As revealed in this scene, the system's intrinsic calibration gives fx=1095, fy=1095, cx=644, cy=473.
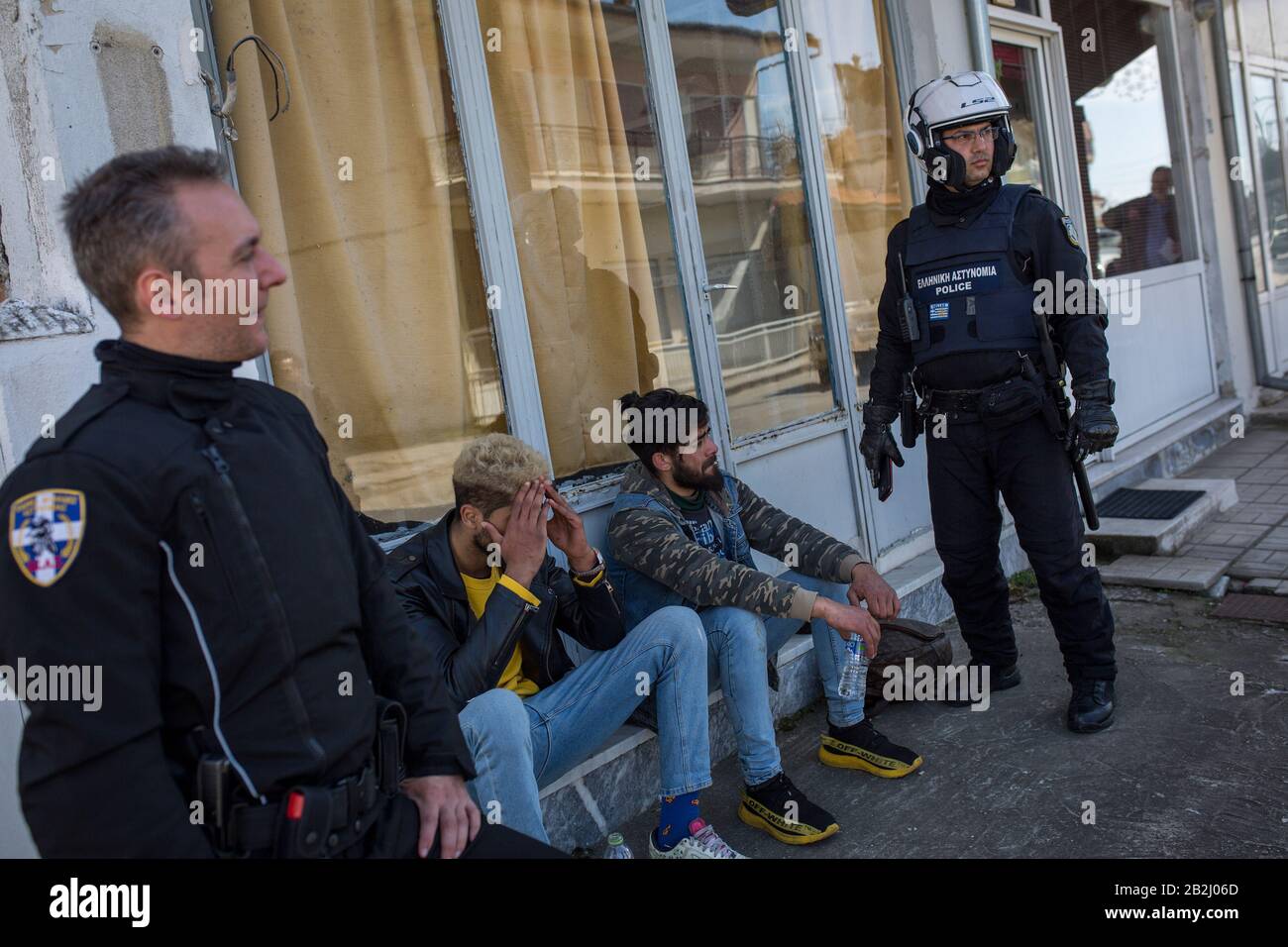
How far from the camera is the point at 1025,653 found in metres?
4.66

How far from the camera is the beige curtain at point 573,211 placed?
3861mm

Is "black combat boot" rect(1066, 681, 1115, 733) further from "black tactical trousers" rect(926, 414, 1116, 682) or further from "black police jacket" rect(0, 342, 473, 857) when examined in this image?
"black police jacket" rect(0, 342, 473, 857)

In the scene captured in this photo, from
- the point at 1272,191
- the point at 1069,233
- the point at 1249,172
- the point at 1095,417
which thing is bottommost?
the point at 1095,417

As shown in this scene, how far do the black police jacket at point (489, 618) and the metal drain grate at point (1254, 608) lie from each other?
10.5ft

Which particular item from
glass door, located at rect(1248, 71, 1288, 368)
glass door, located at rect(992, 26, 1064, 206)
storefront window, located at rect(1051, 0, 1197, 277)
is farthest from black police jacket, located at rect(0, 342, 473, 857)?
glass door, located at rect(1248, 71, 1288, 368)

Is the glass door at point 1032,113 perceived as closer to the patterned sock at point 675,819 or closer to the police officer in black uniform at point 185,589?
the patterned sock at point 675,819


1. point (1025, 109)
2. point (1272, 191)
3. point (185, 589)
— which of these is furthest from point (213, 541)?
point (1272, 191)

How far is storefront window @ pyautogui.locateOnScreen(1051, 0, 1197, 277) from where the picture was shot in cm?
757

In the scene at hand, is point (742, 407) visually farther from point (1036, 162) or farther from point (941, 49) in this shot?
point (1036, 162)

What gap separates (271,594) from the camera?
165 centimetres

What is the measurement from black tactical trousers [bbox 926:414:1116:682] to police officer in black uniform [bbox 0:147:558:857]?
271cm

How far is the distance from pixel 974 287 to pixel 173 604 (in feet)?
10.1

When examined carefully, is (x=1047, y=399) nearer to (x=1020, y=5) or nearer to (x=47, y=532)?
(x=47, y=532)
